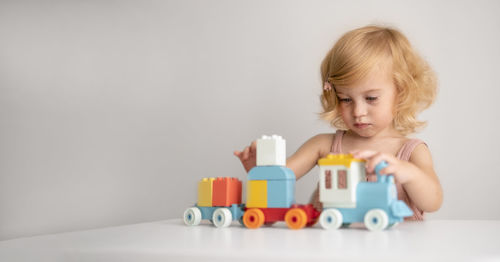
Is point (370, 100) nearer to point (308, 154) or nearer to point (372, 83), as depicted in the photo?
point (372, 83)

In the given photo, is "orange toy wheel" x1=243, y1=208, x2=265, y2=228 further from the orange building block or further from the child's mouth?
the child's mouth

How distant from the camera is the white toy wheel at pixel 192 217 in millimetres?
946

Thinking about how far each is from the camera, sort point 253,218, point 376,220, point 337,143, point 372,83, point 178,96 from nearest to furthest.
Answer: point 376,220 < point 253,218 < point 372,83 < point 337,143 < point 178,96

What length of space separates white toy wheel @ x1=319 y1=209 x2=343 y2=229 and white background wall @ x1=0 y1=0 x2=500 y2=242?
839 millimetres

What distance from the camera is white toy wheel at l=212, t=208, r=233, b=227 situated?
0.89m

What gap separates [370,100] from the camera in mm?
1154

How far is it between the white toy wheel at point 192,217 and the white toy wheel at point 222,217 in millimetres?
53

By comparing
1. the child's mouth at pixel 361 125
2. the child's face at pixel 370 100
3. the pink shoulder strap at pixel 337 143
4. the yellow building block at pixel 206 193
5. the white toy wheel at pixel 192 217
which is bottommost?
the white toy wheel at pixel 192 217

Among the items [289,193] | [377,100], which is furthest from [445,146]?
[289,193]

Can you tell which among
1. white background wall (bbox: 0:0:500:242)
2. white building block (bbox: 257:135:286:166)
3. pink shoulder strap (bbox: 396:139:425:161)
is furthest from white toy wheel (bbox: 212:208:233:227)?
white background wall (bbox: 0:0:500:242)

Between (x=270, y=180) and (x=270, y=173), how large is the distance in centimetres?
1

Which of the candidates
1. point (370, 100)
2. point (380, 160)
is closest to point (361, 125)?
point (370, 100)

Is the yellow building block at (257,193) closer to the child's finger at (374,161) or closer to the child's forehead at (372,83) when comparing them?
the child's finger at (374,161)

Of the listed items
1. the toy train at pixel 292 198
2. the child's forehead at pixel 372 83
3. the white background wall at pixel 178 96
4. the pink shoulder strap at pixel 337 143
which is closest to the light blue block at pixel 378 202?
the toy train at pixel 292 198
